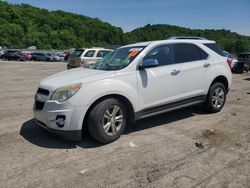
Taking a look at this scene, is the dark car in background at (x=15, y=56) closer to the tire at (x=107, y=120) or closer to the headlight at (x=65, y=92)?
the headlight at (x=65, y=92)

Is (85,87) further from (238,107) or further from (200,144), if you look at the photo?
(238,107)

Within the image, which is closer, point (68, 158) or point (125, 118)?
point (68, 158)

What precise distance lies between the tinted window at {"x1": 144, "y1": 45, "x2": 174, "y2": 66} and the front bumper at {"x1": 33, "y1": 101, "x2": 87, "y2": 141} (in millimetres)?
1765

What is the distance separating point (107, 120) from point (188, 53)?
247 centimetres

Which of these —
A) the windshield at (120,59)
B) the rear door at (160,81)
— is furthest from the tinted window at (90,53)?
the rear door at (160,81)

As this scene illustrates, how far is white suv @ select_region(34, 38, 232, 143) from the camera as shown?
4.40 metres

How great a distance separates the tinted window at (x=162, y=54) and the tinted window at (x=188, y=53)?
0.51 ft

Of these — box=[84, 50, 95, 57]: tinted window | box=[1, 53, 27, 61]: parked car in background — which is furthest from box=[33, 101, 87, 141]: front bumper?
box=[1, 53, 27, 61]: parked car in background

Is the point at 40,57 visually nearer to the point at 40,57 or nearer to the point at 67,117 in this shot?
the point at 40,57

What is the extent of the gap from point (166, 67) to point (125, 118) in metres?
1.34

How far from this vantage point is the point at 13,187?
3.34m

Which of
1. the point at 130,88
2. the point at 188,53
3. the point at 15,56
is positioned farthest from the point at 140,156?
the point at 15,56

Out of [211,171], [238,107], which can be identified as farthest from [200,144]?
[238,107]

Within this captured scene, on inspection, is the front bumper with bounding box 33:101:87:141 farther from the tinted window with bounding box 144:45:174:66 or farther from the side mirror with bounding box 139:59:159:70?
the tinted window with bounding box 144:45:174:66
